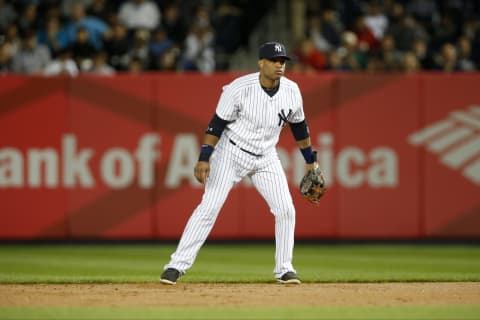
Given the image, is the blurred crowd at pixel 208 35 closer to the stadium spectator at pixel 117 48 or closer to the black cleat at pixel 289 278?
the stadium spectator at pixel 117 48

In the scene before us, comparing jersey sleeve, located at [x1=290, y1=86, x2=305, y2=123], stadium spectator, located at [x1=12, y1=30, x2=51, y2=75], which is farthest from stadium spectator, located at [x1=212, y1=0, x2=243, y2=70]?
jersey sleeve, located at [x1=290, y1=86, x2=305, y2=123]

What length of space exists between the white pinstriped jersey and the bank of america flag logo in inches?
252

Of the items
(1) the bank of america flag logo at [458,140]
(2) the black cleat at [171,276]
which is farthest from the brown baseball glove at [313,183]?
(1) the bank of america flag logo at [458,140]

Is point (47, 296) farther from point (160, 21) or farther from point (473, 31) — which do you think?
point (473, 31)

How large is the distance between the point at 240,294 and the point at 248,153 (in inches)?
50.8

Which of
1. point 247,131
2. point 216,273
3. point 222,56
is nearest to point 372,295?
point 247,131

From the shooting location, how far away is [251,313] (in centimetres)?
755

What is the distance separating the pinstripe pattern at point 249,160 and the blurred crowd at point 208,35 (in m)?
6.70

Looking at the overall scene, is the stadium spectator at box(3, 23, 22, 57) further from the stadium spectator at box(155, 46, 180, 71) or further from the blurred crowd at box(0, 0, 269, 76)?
the stadium spectator at box(155, 46, 180, 71)

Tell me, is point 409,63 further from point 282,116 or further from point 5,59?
point 282,116

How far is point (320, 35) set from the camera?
707 inches

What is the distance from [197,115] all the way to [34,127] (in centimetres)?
239

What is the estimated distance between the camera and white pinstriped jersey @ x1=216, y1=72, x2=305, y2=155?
29.5 ft

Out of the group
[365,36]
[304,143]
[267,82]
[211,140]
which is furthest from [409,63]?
[211,140]
